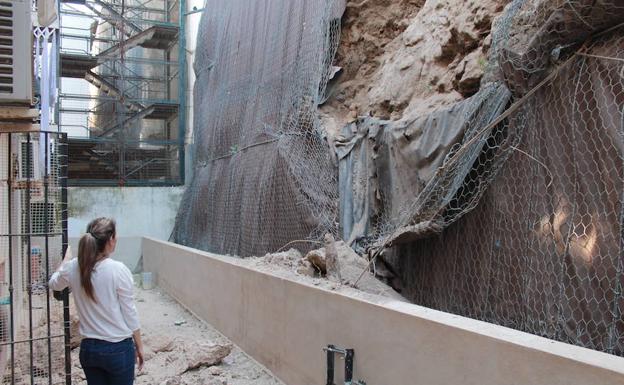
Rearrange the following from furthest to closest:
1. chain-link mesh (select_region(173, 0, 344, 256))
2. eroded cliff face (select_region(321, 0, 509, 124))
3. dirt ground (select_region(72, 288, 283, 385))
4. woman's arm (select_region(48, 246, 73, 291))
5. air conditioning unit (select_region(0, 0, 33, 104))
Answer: chain-link mesh (select_region(173, 0, 344, 256)) < eroded cliff face (select_region(321, 0, 509, 124)) < dirt ground (select_region(72, 288, 283, 385)) < woman's arm (select_region(48, 246, 73, 291)) < air conditioning unit (select_region(0, 0, 33, 104))

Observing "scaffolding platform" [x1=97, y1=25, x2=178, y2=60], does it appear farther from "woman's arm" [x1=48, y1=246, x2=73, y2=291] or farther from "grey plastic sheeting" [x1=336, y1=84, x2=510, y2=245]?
"woman's arm" [x1=48, y1=246, x2=73, y2=291]

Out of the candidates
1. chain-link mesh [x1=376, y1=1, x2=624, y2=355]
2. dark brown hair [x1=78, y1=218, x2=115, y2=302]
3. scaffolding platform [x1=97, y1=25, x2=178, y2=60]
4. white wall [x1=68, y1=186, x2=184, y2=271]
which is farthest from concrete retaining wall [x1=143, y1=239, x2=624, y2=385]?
scaffolding platform [x1=97, y1=25, x2=178, y2=60]

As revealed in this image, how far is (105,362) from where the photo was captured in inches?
127

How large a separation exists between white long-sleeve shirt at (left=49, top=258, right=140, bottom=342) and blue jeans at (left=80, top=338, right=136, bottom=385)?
0.15 ft

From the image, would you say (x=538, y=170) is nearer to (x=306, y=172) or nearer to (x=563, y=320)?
(x=563, y=320)

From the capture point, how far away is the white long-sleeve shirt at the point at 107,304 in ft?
10.6

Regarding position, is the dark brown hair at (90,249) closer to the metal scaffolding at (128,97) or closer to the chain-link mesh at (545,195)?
the chain-link mesh at (545,195)

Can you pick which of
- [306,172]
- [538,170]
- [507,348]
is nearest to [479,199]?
[538,170]

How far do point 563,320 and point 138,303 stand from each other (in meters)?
7.97

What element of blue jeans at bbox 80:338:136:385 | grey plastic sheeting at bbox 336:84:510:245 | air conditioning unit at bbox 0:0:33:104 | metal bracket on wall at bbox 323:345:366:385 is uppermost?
air conditioning unit at bbox 0:0:33:104

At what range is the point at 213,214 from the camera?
38.1 feet

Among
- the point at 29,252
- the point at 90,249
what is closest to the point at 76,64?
the point at 29,252

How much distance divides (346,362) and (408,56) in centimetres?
440

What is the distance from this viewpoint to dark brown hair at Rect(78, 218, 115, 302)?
3.21 metres
